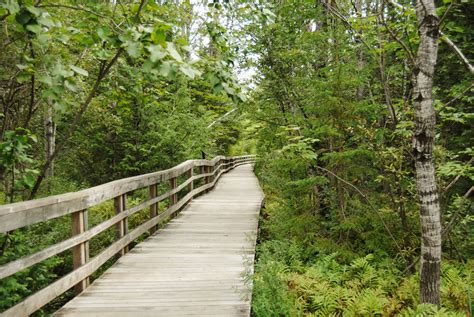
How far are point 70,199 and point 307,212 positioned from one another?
173 inches

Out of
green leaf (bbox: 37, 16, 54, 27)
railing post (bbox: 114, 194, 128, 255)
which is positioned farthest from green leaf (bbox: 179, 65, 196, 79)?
railing post (bbox: 114, 194, 128, 255)

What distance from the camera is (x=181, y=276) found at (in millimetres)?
4742

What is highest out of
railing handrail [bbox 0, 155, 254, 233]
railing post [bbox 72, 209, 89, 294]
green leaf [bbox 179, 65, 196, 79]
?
green leaf [bbox 179, 65, 196, 79]

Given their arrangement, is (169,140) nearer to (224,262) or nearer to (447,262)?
(224,262)

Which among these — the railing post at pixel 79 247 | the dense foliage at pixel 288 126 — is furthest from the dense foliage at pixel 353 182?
the railing post at pixel 79 247

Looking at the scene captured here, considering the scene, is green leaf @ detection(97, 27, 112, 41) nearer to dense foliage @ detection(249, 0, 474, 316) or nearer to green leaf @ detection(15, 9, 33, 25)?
green leaf @ detection(15, 9, 33, 25)

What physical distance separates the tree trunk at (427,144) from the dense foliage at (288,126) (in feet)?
0.74

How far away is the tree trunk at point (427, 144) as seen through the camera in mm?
3561

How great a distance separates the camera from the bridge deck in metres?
3.74

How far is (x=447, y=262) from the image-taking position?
591 cm

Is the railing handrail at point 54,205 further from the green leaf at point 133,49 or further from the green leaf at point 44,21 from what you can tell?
the green leaf at point 133,49

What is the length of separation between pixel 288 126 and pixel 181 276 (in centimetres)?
335

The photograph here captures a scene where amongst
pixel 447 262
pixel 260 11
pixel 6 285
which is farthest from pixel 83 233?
pixel 447 262

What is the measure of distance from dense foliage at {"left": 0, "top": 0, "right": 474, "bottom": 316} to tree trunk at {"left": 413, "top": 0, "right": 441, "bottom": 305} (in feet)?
0.74
